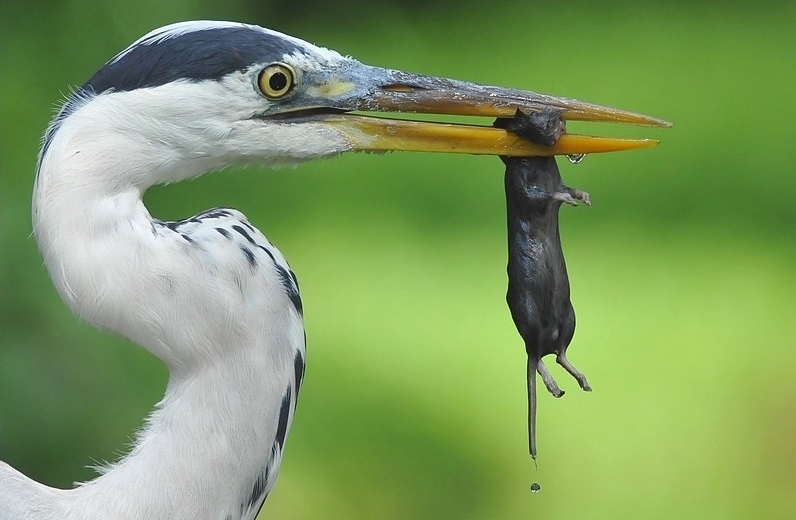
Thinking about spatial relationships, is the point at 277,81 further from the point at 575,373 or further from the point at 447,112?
the point at 575,373

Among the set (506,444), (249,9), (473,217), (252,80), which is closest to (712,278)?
(473,217)

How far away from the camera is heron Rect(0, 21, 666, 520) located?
41.6 inches

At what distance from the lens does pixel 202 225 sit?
1.12 meters

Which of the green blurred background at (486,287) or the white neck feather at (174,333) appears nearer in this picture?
the white neck feather at (174,333)

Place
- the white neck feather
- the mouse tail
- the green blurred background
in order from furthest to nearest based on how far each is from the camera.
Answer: the green blurred background → the mouse tail → the white neck feather

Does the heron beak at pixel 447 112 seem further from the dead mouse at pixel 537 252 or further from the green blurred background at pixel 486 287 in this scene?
the green blurred background at pixel 486 287

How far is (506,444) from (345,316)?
617mm

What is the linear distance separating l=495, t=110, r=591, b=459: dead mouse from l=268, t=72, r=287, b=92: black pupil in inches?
9.7

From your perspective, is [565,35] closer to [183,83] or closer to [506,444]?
[506,444]

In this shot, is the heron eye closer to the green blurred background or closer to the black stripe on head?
the black stripe on head

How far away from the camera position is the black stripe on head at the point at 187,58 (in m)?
1.09

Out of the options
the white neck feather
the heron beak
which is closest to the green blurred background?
the white neck feather

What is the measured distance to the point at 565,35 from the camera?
3.89 meters

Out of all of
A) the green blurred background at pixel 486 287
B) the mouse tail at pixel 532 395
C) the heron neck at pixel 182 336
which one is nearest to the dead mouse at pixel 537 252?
the mouse tail at pixel 532 395
